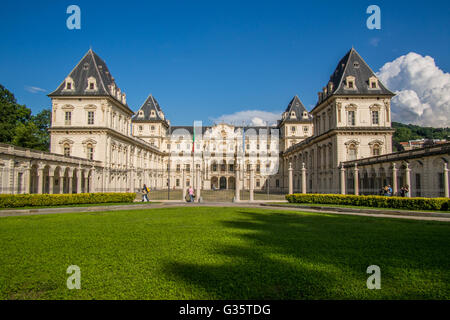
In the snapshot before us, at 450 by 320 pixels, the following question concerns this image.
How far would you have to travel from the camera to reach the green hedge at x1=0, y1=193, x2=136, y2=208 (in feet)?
65.0

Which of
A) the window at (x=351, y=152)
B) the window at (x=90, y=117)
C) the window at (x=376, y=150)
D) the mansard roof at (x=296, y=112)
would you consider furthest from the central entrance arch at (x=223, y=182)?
the window at (x=376, y=150)

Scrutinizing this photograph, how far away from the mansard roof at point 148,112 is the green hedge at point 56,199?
48.4 metres

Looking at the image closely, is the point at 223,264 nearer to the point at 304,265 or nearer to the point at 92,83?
the point at 304,265

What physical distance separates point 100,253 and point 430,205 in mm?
19185

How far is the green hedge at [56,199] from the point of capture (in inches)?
779

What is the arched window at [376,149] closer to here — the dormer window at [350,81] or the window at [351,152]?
the window at [351,152]

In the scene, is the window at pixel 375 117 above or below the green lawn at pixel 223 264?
above

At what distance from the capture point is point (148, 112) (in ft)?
238

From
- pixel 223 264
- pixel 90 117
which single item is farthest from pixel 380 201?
pixel 90 117

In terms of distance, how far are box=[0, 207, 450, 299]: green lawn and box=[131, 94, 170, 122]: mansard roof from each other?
64979mm

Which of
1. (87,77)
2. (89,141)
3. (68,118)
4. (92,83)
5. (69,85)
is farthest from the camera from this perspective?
(87,77)

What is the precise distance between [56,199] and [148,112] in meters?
53.1

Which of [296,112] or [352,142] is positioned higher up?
[296,112]
